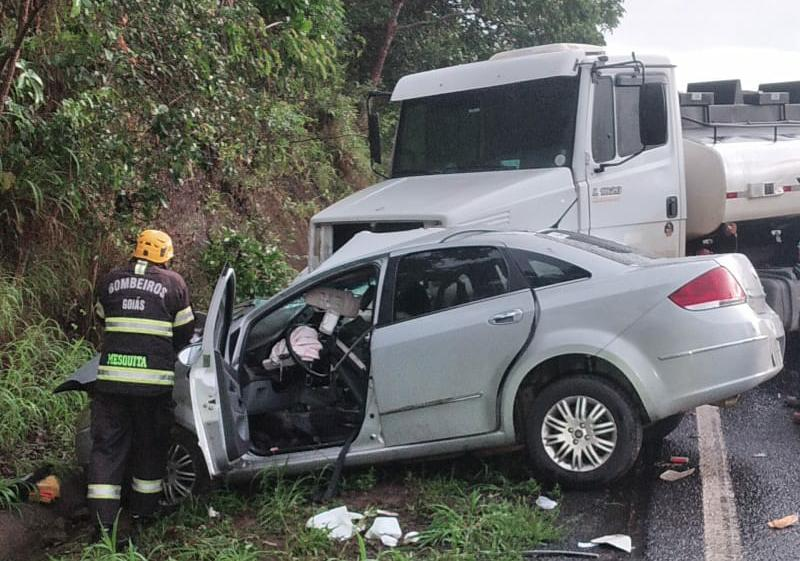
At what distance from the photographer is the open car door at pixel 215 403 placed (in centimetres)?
490

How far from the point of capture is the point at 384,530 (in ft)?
15.2

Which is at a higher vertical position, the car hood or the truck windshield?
the truck windshield

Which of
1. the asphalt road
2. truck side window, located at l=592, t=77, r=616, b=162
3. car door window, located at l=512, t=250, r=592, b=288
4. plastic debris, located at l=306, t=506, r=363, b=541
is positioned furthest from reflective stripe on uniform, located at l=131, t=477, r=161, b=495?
truck side window, located at l=592, t=77, r=616, b=162

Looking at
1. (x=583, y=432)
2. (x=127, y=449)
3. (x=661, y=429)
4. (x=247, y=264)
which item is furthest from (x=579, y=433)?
(x=247, y=264)

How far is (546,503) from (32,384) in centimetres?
424

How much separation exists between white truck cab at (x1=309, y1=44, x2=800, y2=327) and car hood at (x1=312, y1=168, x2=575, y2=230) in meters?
0.01

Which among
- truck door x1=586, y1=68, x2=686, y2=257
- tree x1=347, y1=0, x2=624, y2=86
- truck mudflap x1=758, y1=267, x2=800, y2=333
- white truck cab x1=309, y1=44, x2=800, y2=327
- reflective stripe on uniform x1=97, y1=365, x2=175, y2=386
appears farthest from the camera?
tree x1=347, y1=0, x2=624, y2=86

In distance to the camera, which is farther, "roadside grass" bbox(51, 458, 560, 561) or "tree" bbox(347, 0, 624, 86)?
"tree" bbox(347, 0, 624, 86)

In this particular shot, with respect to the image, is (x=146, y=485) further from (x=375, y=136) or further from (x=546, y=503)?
(x=375, y=136)

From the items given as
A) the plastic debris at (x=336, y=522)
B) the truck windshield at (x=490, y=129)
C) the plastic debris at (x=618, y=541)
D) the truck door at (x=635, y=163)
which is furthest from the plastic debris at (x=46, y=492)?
the truck door at (x=635, y=163)

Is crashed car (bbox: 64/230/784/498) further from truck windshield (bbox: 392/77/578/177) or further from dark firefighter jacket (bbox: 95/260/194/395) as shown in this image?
truck windshield (bbox: 392/77/578/177)

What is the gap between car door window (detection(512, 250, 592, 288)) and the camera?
513 centimetres

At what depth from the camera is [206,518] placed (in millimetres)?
5094

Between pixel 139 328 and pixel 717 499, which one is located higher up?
pixel 139 328
